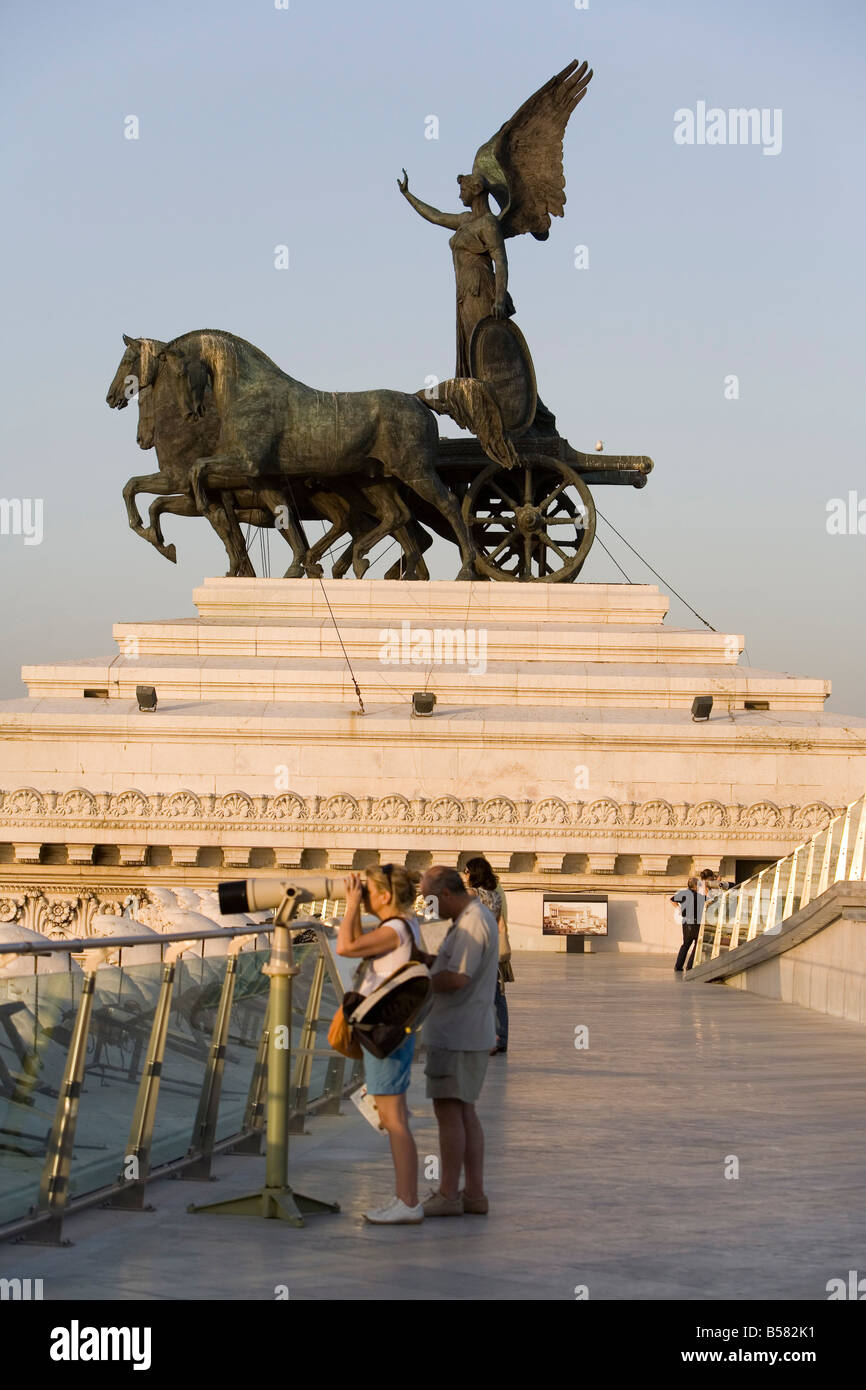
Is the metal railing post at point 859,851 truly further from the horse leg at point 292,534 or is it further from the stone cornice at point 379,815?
the horse leg at point 292,534

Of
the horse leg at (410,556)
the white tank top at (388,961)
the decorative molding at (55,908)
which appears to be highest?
the horse leg at (410,556)

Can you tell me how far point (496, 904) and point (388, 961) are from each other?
4.34 metres

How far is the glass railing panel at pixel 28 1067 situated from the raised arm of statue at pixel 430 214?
95.4ft

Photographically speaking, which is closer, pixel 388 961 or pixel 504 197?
pixel 388 961

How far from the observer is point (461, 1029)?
22.6 feet

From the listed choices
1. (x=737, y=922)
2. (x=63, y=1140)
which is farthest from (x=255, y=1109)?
(x=737, y=922)

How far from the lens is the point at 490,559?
33.5 metres

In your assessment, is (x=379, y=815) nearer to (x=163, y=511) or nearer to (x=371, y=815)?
(x=371, y=815)

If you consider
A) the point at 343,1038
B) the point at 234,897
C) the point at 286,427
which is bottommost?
the point at 343,1038

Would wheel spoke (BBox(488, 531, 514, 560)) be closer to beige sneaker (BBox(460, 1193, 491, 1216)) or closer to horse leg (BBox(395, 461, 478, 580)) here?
horse leg (BBox(395, 461, 478, 580))

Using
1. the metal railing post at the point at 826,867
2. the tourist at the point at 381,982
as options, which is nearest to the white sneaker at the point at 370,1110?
the tourist at the point at 381,982

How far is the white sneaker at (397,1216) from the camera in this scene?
21.3 ft

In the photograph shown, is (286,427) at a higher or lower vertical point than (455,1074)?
higher
